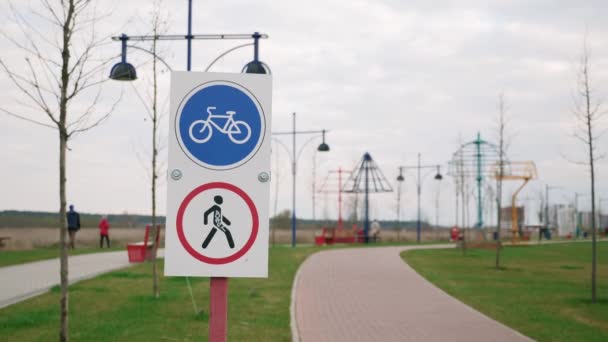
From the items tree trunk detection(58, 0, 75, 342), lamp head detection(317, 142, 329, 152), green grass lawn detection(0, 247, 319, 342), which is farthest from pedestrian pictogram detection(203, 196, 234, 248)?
lamp head detection(317, 142, 329, 152)

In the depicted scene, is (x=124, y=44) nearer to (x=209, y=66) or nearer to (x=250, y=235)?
(x=209, y=66)

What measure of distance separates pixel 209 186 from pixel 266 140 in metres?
0.39

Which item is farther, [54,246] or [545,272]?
[54,246]

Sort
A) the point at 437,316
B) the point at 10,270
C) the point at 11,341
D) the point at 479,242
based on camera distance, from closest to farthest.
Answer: the point at 11,341 → the point at 437,316 → the point at 10,270 → the point at 479,242

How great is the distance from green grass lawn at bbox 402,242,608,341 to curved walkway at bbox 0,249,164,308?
338 inches

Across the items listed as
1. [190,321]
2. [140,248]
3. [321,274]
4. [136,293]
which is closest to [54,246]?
[140,248]

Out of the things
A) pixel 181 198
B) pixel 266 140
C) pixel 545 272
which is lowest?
pixel 545 272

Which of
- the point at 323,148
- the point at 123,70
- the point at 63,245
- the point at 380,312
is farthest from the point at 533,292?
the point at 323,148

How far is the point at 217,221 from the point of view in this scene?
369 centimetres

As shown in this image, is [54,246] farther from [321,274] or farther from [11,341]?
[11,341]

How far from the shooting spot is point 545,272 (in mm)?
22234

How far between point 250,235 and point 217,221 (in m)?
0.19

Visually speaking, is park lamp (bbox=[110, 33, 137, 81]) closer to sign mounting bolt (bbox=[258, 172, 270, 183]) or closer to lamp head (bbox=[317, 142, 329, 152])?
sign mounting bolt (bbox=[258, 172, 270, 183])

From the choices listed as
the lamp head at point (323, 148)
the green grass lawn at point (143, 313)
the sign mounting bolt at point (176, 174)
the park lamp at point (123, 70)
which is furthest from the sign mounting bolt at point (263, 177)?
the lamp head at point (323, 148)
